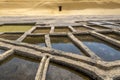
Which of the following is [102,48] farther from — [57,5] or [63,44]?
[57,5]

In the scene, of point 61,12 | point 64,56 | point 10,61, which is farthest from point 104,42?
point 61,12

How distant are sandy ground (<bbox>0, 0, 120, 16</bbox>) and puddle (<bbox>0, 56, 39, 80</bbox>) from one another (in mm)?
10644

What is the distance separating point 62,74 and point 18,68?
695mm

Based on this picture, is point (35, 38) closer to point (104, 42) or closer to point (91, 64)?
point (104, 42)

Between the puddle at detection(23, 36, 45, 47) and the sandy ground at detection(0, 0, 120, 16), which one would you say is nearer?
the puddle at detection(23, 36, 45, 47)

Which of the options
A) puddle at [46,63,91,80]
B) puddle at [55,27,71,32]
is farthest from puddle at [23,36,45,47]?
puddle at [46,63,91,80]

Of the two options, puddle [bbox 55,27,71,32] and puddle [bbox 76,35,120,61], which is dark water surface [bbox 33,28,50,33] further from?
puddle [bbox 76,35,120,61]

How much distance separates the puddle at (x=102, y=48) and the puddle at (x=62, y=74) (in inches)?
28.7

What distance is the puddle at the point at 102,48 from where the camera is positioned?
129 inches

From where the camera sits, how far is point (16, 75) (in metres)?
2.62

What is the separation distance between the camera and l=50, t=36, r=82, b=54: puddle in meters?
3.64

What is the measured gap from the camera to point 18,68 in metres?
2.89

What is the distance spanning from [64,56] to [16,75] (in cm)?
85

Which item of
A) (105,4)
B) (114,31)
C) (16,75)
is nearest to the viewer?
(16,75)
